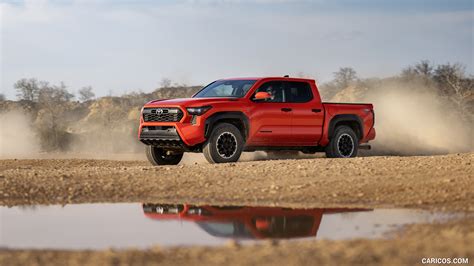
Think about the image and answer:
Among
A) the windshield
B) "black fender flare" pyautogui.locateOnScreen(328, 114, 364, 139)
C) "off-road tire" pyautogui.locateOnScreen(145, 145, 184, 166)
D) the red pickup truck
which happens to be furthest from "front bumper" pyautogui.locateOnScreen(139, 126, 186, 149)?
"black fender flare" pyautogui.locateOnScreen(328, 114, 364, 139)

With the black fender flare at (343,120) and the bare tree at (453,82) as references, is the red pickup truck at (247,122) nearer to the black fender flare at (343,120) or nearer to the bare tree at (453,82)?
the black fender flare at (343,120)

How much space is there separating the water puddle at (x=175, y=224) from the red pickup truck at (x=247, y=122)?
4.44 m

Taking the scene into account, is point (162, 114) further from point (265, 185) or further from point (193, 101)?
point (265, 185)

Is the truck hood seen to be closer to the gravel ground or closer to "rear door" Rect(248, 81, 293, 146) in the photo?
"rear door" Rect(248, 81, 293, 146)

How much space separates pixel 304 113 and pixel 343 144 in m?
1.63

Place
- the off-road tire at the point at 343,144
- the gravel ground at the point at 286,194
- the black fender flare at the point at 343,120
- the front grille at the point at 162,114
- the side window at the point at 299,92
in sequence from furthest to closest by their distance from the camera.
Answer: the off-road tire at the point at 343,144 < the black fender flare at the point at 343,120 < the side window at the point at 299,92 < the front grille at the point at 162,114 < the gravel ground at the point at 286,194

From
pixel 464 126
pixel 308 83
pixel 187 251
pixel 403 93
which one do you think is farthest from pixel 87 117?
pixel 187 251

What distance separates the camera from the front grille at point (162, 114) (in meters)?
15.2

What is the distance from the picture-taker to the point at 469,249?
23.7ft

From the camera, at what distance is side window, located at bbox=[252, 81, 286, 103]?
1627 centimetres

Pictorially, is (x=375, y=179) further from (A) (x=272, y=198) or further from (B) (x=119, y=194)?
(B) (x=119, y=194)

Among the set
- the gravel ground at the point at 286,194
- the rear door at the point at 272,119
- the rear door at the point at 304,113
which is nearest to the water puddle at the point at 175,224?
the gravel ground at the point at 286,194

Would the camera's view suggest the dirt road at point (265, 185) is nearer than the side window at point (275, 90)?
Yes

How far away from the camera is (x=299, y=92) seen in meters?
16.8
